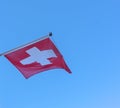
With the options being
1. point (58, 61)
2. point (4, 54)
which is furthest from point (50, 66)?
point (4, 54)

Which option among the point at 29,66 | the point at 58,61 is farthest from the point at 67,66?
the point at 29,66

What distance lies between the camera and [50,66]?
19203 mm

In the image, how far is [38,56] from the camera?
19.4 m

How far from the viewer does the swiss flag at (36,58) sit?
61.8 feet

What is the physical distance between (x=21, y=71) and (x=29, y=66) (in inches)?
15.8

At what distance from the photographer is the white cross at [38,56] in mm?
18972

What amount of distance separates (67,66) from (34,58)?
1487 millimetres

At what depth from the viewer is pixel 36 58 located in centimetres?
1948

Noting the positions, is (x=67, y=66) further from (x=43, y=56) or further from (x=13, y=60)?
(x=13, y=60)

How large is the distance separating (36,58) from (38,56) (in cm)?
18

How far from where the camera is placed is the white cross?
747 inches

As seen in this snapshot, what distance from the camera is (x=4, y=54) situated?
18984 millimetres

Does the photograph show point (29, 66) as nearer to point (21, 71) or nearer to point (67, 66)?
point (21, 71)

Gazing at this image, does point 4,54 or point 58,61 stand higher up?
point 4,54
